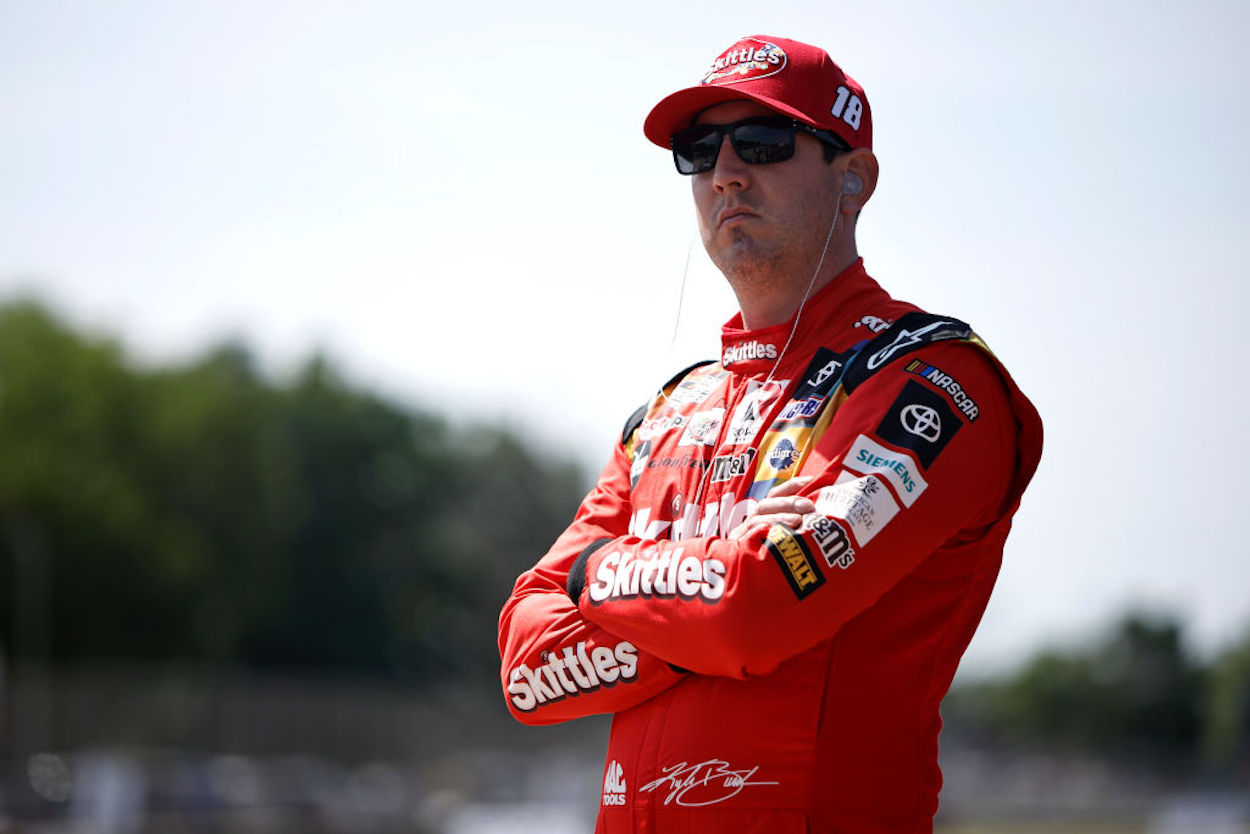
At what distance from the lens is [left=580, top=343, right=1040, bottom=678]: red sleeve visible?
2568 mm

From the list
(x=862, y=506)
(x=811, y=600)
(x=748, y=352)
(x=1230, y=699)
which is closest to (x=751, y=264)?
(x=748, y=352)

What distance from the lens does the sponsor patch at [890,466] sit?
262 cm

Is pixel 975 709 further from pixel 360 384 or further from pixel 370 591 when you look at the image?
pixel 360 384

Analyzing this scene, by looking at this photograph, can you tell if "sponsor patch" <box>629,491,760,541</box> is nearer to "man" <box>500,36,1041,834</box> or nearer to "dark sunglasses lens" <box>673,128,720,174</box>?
"man" <box>500,36,1041,834</box>

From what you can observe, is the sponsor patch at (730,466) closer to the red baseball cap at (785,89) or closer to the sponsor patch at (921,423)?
the sponsor patch at (921,423)

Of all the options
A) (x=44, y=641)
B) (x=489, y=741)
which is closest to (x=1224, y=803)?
(x=489, y=741)

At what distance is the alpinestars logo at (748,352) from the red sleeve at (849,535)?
38 cm

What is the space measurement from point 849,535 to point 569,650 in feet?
2.29

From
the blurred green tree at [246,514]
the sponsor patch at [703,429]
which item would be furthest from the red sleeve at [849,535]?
the blurred green tree at [246,514]

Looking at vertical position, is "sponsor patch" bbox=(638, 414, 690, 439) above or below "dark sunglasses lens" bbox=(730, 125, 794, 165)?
below

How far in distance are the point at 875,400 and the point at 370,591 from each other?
6362cm

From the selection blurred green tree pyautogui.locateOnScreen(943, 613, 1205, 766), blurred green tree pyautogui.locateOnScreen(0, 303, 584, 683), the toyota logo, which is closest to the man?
the toyota logo

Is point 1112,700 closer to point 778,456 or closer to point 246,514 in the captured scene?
point 246,514

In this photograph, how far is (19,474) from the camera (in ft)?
141
